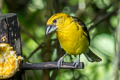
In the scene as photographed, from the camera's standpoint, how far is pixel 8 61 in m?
2.83

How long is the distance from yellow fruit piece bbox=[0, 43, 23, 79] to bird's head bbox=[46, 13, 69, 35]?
0.77m

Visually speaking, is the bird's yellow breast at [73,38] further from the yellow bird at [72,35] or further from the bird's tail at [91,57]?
the bird's tail at [91,57]

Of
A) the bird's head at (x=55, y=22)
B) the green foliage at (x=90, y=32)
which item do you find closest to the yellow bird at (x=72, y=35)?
the bird's head at (x=55, y=22)

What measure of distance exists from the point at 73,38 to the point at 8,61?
4.56ft

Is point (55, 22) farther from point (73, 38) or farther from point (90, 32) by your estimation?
point (90, 32)

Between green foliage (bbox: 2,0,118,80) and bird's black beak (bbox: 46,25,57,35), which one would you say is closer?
bird's black beak (bbox: 46,25,57,35)

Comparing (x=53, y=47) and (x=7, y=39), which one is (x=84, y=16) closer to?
(x=53, y=47)

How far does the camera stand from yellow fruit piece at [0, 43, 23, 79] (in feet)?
9.02

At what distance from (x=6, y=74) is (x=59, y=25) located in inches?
52.1

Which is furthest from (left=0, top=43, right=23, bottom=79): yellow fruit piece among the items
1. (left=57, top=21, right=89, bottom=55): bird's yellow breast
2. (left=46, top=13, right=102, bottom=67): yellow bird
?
(left=57, top=21, right=89, bottom=55): bird's yellow breast

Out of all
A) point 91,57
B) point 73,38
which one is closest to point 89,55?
point 91,57

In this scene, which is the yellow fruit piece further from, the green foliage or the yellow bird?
the green foliage

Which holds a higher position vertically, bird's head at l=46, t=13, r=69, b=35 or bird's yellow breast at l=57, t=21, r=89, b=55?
bird's head at l=46, t=13, r=69, b=35

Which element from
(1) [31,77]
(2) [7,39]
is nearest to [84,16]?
(1) [31,77]
